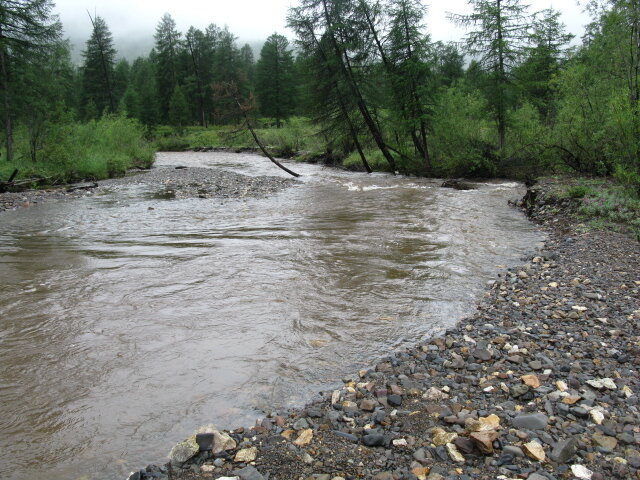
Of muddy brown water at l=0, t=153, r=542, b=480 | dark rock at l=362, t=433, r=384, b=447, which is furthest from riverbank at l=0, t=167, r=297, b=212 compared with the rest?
dark rock at l=362, t=433, r=384, b=447

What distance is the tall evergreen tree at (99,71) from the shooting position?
202ft

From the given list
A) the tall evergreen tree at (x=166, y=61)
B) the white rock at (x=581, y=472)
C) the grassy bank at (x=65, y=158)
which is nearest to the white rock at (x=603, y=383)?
the white rock at (x=581, y=472)

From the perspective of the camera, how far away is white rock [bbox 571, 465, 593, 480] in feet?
9.49

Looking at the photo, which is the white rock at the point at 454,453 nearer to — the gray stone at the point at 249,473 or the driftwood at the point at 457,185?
the gray stone at the point at 249,473

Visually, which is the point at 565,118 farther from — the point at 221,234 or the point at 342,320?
the point at 342,320

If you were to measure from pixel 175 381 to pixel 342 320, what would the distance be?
2475 millimetres

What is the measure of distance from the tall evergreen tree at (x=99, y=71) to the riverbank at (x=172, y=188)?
43.4m

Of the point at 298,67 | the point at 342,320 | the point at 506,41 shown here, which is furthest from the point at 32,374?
the point at 298,67

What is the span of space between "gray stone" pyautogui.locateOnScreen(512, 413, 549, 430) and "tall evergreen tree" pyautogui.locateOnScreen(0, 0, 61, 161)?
91.2ft

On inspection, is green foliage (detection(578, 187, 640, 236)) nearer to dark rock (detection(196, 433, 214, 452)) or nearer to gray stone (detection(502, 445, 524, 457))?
gray stone (detection(502, 445, 524, 457))

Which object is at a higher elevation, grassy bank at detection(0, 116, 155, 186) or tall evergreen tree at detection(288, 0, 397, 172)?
tall evergreen tree at detection(288, 0, 397, 172)

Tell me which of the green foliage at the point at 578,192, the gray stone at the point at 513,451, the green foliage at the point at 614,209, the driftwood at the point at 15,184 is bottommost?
the gray stone at the point at 513,451

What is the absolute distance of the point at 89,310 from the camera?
649 cm

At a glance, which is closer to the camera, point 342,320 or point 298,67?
point 342,320
